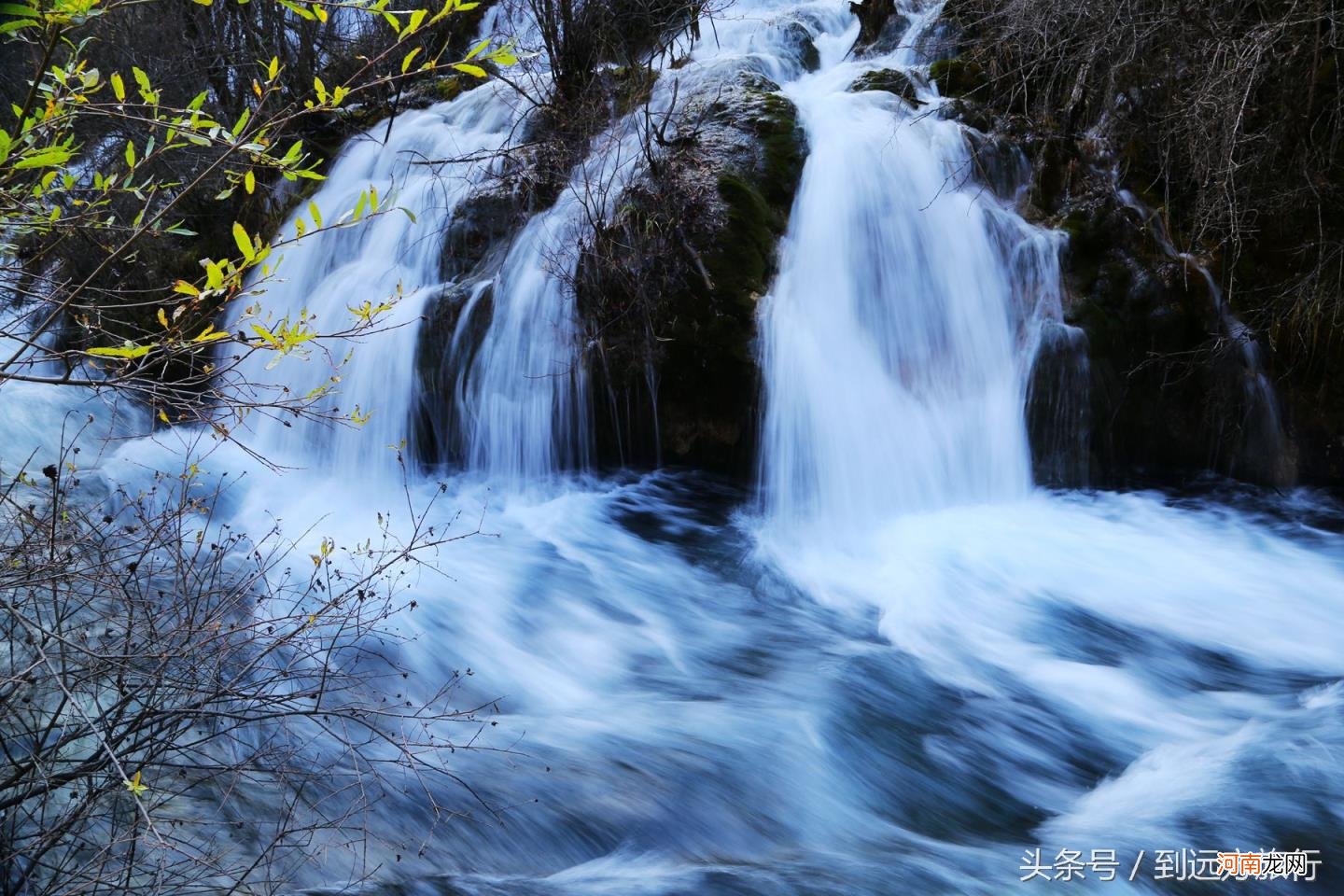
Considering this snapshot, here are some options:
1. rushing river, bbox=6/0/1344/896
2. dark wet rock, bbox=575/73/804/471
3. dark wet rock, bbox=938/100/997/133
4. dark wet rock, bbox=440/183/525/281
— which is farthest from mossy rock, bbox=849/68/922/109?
dark wet rock, bbox=440/183/525/281

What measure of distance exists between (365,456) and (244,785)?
Answer: 449 cm

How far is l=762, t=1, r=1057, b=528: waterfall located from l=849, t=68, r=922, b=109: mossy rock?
34.7 inches

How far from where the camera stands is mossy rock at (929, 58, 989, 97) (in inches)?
323

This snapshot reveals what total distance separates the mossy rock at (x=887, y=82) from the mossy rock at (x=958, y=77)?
0.72ft

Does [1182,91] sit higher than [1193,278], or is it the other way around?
[1182,91]

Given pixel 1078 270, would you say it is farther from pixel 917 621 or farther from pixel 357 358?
pixel 357 358

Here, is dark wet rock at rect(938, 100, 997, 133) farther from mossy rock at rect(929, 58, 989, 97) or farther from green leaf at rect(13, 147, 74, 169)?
green leaf at rect(13, 147, 74, 169)

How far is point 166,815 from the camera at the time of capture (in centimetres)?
280

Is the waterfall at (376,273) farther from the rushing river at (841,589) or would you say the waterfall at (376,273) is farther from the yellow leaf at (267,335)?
the yellow leaf at (267,335)

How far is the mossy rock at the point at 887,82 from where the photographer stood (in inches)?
329

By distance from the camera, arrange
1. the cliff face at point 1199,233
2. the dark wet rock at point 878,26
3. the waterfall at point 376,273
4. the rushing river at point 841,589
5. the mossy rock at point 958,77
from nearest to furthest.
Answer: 1. the rushing river at point 841,589
2. the cliff face at point 1199,233
3. the waterfall at point 376,273
4. the mossy rock at point 958,77
5. the dark wet rock at point 878,26

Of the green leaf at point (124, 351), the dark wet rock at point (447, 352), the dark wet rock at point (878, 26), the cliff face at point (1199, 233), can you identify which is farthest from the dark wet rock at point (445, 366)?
the green leaf at point (124, 351)

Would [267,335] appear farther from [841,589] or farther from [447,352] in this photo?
[447,352]

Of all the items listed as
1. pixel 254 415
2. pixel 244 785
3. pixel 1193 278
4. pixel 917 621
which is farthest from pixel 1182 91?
pixel 254 415
